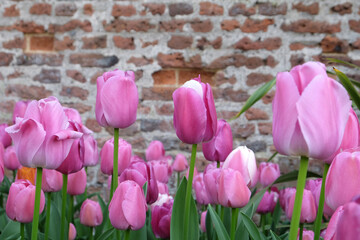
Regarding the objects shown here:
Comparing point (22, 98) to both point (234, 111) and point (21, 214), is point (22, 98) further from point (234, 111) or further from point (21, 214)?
point (21, 214)

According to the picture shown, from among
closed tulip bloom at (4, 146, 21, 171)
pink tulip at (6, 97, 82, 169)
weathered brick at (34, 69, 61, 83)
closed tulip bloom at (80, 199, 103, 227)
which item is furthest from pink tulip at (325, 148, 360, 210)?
weathered brick at (34, 69, 61, 83)

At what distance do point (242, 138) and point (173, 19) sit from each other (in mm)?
681

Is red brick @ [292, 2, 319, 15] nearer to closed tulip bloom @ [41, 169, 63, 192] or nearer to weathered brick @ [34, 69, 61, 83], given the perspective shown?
weathered brick @ [34, 69, 61, 83]

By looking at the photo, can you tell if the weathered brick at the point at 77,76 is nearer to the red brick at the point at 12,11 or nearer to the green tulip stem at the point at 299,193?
the red brick at the point at 12,11

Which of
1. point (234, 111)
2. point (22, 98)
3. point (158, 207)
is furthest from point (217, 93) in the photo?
point (158, 207)

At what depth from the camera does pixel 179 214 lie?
733mm

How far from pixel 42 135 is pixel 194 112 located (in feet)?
0.69

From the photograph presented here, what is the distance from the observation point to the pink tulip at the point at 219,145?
36.5 inches

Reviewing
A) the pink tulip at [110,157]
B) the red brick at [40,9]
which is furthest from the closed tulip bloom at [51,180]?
the red brick at [40,9]

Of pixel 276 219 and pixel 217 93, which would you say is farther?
pixel 217 93

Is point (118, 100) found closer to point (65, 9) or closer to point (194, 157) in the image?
point (194, 157)

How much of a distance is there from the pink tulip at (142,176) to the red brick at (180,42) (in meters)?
1.52

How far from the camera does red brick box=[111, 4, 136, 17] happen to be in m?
2.38

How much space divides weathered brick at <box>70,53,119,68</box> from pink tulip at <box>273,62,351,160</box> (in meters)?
1.96
